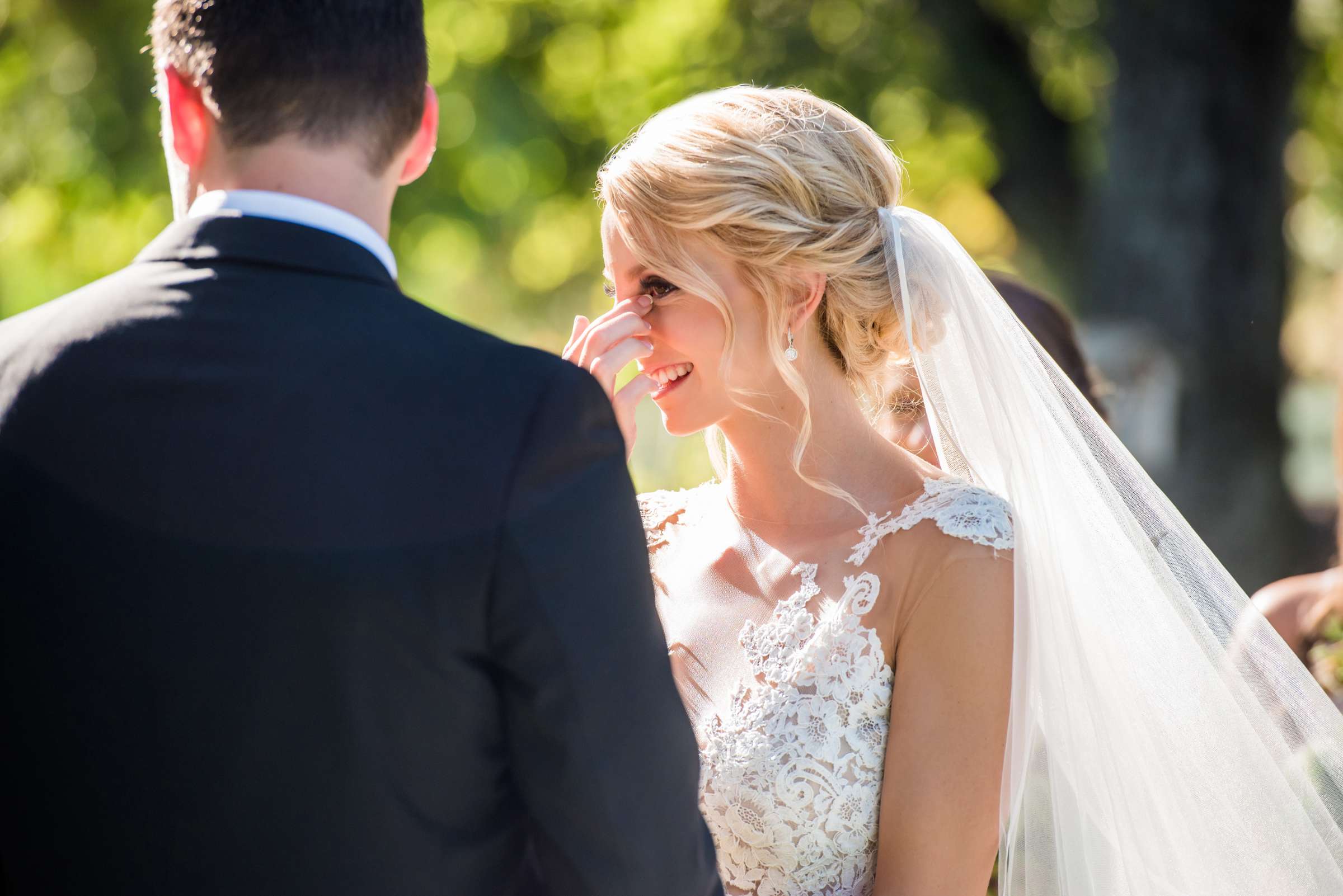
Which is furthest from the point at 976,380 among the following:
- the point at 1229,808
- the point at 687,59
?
the point at 687,59

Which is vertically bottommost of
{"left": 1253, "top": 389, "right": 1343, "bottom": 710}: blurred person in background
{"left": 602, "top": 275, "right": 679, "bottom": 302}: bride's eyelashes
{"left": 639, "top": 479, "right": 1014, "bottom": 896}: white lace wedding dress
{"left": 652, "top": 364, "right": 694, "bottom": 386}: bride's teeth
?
{"left": 1253, "top": 389, "right": 1343, "bottom": 710}: blurred person in background

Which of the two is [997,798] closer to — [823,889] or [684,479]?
[823,889]

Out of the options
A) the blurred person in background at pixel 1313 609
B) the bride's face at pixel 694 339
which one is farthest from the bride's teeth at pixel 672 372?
the blurred person in background at pixel 1313 609

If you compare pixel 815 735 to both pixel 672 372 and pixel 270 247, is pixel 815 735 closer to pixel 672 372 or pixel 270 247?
pixel 672 372

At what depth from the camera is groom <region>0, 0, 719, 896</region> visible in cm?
136

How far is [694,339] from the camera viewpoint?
2518 mm

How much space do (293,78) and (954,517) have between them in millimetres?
1453

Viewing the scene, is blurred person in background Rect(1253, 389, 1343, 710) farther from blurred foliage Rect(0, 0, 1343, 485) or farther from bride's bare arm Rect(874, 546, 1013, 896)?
blurred foliage Rect(0, 0, 1343, 485)

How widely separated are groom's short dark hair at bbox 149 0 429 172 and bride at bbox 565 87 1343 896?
3.13 ft

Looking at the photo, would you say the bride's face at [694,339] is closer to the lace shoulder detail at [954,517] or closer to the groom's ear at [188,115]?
the lace shoulder detail at [954,517]

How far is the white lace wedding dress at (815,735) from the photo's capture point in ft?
7.63

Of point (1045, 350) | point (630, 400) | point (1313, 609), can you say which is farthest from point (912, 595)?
point (1313, 609)

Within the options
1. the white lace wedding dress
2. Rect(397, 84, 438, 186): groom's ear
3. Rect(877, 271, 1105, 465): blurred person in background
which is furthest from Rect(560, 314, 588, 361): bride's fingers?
Rect(397, 84, 438, 186): groom's ear

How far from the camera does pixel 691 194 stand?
245 cm
